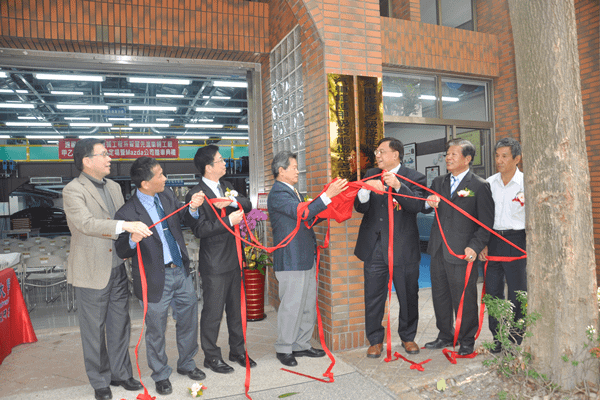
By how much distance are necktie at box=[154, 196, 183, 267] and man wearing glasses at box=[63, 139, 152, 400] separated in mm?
354

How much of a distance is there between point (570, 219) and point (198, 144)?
17.3 m

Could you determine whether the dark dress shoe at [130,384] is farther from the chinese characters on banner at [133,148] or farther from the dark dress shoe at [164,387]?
the chinese characters on banner at [133,148]

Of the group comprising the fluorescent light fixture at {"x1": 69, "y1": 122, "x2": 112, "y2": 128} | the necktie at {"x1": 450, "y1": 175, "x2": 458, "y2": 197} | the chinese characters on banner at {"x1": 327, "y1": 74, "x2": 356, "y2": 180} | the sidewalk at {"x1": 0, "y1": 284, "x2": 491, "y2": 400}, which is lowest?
the sidewalk at {"x1": 0, "y1": 284, "x2": 491, "y2": 400}

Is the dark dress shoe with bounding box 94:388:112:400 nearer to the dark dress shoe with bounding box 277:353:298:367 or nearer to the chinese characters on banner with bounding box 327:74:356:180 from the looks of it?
the dark dress shoe with bounding box 277:353:298:367

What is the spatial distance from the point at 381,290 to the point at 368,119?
1647 millimetres

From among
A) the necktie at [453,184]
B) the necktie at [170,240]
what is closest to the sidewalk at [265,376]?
the necktie at [170,240]

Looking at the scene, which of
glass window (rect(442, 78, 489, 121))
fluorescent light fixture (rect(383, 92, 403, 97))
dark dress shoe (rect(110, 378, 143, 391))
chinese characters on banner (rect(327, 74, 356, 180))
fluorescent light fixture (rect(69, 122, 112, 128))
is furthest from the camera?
fluorescent light fixture (rect(69, 122, 112, 128))

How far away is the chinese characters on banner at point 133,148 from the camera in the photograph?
43.1ft

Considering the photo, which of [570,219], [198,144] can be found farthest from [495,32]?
[198,144]

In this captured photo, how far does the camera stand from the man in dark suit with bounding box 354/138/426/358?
12.6 ft

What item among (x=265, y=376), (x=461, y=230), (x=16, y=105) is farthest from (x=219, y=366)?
(x=16, y=105)

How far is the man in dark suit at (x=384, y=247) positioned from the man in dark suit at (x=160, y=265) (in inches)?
59.3

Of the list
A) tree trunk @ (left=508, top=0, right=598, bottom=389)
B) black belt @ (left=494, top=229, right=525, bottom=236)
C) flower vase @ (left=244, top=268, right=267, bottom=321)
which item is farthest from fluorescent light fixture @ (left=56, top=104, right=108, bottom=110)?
tree trunk @ (left=508, top=0, right=598, bottom=389)

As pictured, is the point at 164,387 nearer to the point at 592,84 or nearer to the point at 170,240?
the point at 170,240
